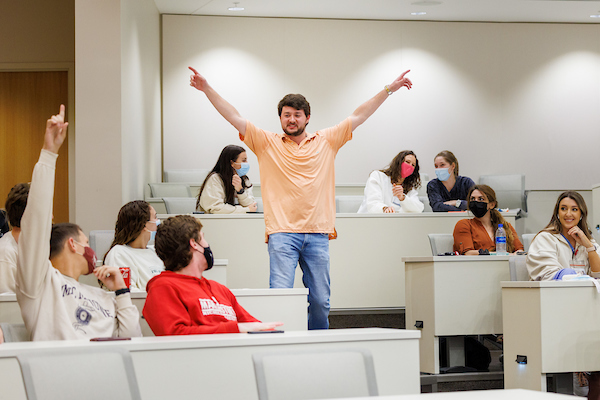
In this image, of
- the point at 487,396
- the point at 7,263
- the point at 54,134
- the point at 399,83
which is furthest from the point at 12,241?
the point at 487,396

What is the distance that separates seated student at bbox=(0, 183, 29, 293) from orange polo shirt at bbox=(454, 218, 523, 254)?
2.78m

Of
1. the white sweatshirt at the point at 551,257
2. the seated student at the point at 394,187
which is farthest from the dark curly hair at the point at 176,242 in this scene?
the seated student at the point at 394,187

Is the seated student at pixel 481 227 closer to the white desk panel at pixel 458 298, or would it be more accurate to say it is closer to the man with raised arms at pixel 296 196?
the white desk panel at pixel 458 298

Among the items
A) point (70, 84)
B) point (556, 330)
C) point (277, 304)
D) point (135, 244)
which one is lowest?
point (556, 330)

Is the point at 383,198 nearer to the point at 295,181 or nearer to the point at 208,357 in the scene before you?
the point at 295,181

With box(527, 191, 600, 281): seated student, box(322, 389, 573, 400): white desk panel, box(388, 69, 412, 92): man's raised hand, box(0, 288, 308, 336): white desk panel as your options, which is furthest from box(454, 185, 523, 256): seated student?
box(322, 389, 573, 400): white desk panel

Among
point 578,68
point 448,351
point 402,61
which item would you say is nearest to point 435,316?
point 448,351

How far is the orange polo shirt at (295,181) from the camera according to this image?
3.43m

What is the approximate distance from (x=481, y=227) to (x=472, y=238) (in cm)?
13

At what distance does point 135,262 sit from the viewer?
330cm

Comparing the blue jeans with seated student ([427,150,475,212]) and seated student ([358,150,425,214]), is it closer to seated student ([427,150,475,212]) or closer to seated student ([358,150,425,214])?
seated student ([358,150,425,214])

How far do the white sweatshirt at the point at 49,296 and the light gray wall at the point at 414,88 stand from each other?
5669 mm

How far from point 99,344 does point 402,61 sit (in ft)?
23.4

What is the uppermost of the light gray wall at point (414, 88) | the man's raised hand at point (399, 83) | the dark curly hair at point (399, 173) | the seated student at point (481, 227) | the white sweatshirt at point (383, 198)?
the light gray wall at point (414, 88)
